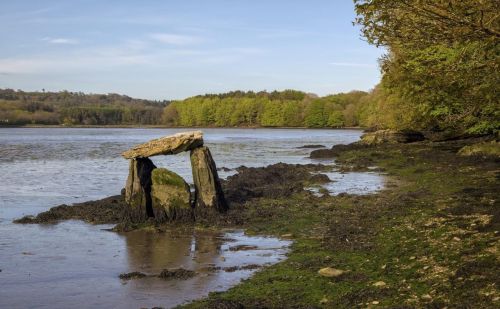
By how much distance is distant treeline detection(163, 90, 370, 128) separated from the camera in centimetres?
15150

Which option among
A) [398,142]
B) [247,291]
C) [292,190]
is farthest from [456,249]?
[398,142]

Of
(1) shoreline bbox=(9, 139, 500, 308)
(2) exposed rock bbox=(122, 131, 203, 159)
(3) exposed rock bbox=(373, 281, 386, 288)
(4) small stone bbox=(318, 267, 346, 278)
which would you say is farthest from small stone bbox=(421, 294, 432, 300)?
(2) exposed rock bbox=(122, 131, 203, 159)

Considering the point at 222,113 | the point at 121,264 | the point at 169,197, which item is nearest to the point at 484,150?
the point at 169,197

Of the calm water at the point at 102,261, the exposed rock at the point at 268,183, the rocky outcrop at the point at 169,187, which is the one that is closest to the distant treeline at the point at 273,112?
the exposed rock at the point at 268,183

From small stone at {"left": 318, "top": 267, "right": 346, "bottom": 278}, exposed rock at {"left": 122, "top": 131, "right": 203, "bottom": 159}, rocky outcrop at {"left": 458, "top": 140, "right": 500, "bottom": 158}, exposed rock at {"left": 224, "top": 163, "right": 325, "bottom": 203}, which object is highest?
exposed rock at {"left": 122, "top": 131, "right": 203, "bottom": 159}

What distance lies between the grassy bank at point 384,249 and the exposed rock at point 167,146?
2.58 meters

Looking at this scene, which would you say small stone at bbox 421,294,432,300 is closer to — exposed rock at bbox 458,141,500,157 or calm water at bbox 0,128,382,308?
calm water at bbox 0,128,382,308

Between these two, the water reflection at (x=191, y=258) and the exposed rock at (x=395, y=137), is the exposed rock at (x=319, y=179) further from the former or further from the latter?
the exposed rock at (x=395, y=137)

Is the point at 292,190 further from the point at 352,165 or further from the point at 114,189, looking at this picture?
the point at 352,165

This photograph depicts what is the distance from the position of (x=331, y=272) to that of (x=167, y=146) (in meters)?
8.75

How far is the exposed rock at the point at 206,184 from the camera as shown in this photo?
55.1 ft

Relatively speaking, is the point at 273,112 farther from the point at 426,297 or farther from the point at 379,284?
the point at 426,297

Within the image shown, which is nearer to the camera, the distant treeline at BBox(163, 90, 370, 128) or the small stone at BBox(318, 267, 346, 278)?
the small stone at BBox(318, 267, 346, 278)

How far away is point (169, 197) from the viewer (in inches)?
651
